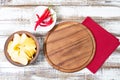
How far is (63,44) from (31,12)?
0.19 m

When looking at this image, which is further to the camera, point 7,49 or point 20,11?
point 20,11

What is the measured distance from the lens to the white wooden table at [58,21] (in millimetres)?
1107

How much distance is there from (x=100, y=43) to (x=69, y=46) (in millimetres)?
126

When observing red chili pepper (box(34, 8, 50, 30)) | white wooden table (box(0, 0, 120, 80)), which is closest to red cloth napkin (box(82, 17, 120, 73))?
white wooden table (box(0, 0, 120, 80))

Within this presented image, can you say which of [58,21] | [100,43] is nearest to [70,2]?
[58,21]

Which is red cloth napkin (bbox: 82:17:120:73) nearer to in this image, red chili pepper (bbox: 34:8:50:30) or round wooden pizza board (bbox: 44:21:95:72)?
round wooden pizza board (bbox: 44:21:95:72)

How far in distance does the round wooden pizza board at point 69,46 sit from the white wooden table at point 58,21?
3 centimetres

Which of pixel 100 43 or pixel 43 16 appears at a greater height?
pixel 43 16

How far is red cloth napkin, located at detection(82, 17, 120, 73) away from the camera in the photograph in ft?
3.63

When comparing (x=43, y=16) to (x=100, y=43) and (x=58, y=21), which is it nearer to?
(x=58, y=21)

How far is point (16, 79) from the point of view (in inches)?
43.7

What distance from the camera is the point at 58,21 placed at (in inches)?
45.5

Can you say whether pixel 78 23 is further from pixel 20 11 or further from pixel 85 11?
pixel 20 11

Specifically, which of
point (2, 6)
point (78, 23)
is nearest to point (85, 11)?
point (78, 23)
